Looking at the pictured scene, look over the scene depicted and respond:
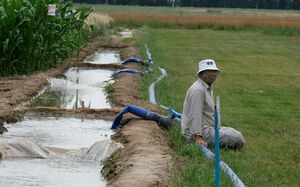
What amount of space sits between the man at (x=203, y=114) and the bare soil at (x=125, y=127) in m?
0.42

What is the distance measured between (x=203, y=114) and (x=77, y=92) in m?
6.38

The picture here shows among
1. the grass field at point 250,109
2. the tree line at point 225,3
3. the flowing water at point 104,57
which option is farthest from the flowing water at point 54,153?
the tree line at point 225,3

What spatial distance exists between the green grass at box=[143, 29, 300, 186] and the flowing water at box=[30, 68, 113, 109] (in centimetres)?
115

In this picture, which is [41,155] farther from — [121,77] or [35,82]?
[121,77]

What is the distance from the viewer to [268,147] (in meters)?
9.79

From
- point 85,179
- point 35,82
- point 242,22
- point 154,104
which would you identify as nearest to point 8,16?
point 35,82

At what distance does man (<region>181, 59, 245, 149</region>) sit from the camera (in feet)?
29.5

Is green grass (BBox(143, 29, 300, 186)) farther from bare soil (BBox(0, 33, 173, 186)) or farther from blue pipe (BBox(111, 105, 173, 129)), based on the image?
blue pipe (BBox(111, 105, 173, 129))

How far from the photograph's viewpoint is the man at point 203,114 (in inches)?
353

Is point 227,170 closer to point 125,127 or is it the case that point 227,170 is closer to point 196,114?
point 196,114

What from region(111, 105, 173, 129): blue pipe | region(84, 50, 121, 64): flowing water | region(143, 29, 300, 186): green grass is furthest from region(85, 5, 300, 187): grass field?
region(84, 50, 121, 64): flowing water

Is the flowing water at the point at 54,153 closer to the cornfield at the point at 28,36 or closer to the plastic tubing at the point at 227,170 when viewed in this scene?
the plastic tubing at the point at 227,170

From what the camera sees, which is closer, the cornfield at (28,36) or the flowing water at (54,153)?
the flowing water at (54,153)

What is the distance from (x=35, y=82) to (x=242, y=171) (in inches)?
319
